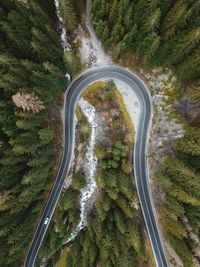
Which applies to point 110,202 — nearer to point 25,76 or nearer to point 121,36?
point 25,76

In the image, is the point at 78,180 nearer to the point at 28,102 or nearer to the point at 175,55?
the point at 28,102

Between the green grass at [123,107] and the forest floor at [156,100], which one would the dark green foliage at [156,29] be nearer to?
the forest floor at [156,100]

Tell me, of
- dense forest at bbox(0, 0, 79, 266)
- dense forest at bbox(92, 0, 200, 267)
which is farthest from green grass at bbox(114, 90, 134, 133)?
dense forest at bbox(0, 0, 79, 266)

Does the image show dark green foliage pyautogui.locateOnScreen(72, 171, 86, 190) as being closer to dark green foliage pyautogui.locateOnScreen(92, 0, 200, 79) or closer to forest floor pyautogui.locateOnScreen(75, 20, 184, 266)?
forest floor pyautogui.locateOnScreen(75, 20, 184, 266)

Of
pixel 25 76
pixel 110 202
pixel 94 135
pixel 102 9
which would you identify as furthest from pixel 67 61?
pixel 110 202

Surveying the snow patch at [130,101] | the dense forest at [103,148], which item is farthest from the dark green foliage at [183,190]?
the snow patch at [130,101]

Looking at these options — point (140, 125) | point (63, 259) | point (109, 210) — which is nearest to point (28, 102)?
point (140, 125)
